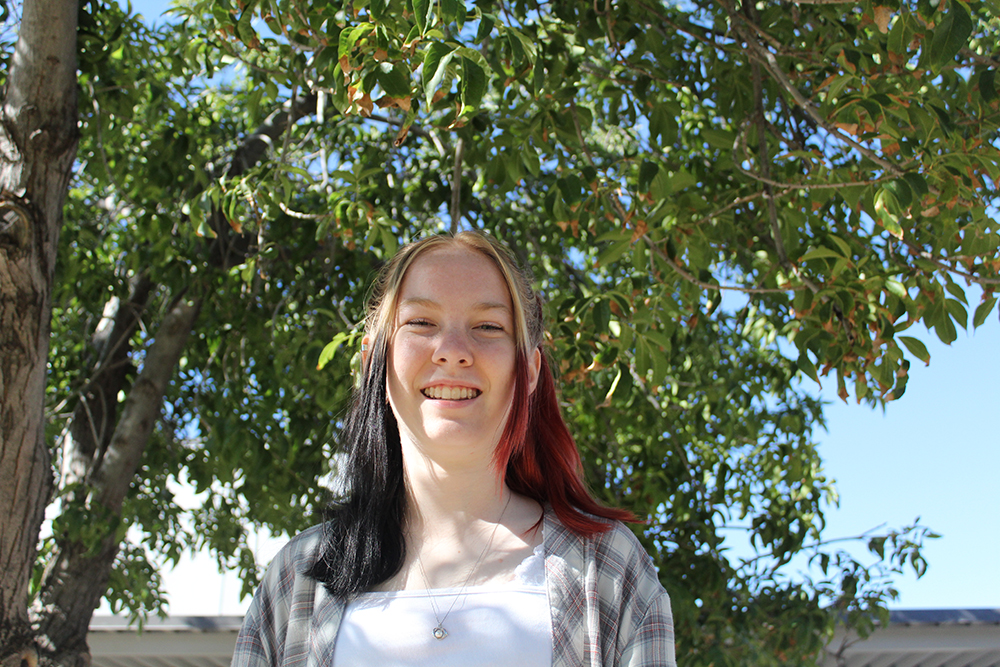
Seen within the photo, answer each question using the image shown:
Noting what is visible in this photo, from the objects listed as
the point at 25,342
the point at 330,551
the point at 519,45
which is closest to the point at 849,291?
the point at 519,45

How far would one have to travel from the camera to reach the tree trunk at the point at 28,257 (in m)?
2.21

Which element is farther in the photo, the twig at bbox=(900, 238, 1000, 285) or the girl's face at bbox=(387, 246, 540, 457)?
the twig at bbox=(900, 238, 1000, 285)

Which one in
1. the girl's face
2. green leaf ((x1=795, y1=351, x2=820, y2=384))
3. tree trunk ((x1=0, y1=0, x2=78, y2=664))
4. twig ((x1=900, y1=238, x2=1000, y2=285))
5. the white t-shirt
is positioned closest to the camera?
the white t-shirt

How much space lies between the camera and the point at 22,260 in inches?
87.5

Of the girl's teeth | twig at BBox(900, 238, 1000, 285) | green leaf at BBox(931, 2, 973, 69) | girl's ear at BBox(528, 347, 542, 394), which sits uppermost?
green leaf at BBox(931, 2, 973, 69)

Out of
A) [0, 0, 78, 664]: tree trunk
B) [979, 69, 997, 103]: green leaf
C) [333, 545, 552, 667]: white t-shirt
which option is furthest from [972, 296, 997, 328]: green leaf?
[0, 0, 78, 664]: tree trunk

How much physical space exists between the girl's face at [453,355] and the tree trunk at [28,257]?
121 cm

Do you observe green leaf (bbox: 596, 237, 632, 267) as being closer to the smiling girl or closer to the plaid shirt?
the smiling girl

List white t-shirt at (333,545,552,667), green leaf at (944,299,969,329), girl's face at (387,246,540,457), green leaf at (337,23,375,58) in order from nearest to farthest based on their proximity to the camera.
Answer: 1. white t-shirt at (333,545,552,667)
2. girl's face at (387,246,540,457)
3. green leaf at (337,23,375,58)
4. green leaf at (944,299,969,329)

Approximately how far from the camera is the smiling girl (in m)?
1.32

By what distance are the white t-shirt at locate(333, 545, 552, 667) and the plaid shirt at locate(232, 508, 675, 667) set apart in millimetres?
21

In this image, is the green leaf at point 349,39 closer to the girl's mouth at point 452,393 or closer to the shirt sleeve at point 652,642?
the girl's mouth at point 452,393

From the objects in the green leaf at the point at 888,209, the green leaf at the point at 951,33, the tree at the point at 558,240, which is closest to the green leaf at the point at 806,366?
the tree at the point at 558,240

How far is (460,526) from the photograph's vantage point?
1.47m
